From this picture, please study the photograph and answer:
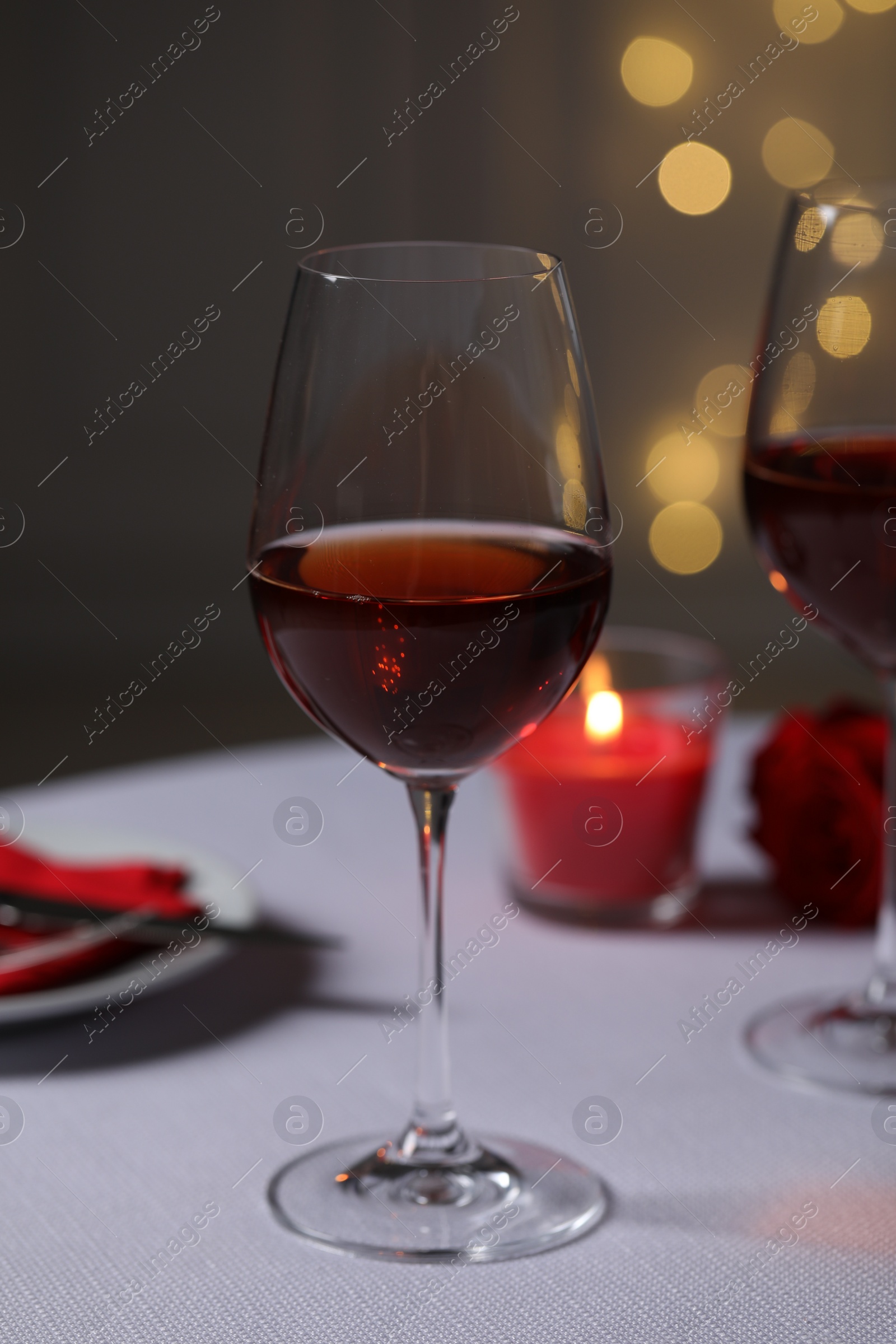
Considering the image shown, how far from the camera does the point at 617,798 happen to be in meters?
0.92

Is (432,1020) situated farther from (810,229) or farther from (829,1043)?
(810,229)

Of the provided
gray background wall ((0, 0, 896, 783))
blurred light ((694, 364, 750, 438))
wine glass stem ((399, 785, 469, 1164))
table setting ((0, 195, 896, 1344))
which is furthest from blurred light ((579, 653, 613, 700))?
blurred light ((694, 364, 750, 438))

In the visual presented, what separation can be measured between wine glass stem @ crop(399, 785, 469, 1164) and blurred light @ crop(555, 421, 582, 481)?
0.15m

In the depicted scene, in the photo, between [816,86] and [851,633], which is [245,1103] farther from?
[816,86]

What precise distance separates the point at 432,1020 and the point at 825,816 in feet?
1.14

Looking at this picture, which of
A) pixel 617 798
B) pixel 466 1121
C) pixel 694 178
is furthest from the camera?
pixel 694 178

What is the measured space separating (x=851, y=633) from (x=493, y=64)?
2.75m

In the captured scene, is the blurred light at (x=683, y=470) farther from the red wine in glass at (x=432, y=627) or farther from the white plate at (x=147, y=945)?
the red wine in glass at (x=432, y=627)

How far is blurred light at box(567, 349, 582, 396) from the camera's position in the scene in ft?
1.97

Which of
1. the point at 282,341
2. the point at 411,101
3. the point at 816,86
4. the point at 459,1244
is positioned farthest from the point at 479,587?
the point at 816,86

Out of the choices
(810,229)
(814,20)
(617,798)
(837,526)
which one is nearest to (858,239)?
(810,229)

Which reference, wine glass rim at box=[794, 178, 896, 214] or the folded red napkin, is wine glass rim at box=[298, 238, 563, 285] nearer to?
wine glass rim at box=[794, 178, 896, 214]

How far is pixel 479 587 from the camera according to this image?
58 cm

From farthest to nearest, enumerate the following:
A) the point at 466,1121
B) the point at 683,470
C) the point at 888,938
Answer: the point at 683,470
the point at 888,938
the point at 466,1121
